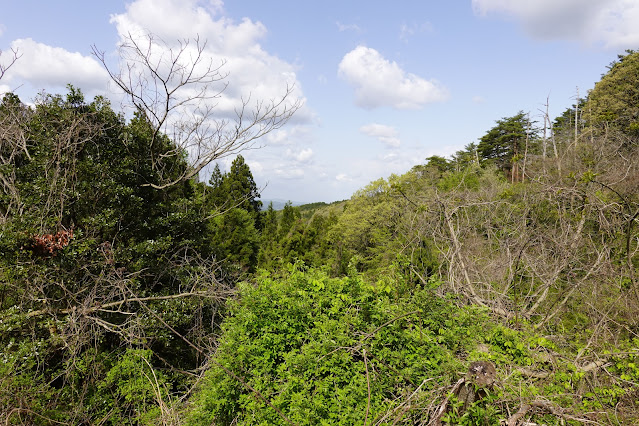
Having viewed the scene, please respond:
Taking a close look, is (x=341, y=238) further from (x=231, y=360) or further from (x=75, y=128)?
(x=231, y=360)

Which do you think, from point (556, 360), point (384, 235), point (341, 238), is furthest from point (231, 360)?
point (341, 238)

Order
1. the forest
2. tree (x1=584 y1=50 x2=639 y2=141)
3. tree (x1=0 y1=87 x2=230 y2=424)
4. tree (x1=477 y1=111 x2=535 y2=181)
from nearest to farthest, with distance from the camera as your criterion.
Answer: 1. the forest
2. tree (x1=0 y1=87 x2=230 y2=424)
3. tree (x1=584 y1=50 x2=639 y2=141)
4. tree (x1=477 y1=111 x2=535 y2=181)

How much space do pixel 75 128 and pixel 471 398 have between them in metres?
8.76

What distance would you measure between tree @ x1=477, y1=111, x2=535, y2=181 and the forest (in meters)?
24.7

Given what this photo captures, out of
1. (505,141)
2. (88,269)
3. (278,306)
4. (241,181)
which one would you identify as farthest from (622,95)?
(88,269)

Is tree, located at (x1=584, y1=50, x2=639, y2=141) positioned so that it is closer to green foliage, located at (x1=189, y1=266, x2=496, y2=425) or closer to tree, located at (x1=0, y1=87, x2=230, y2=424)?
green foliage, located at (x1=189, y1=266, x2=496, y2=425)

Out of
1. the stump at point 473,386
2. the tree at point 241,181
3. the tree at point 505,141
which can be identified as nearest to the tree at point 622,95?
the tree at point 505,141

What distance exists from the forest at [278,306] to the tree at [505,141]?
24651mm

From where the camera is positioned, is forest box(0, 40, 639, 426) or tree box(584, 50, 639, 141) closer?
forest box(0, 40, 639, 426)

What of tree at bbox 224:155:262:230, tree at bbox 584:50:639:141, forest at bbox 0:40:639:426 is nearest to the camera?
forest at bbox 0:40:639:426

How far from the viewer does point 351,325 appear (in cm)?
358

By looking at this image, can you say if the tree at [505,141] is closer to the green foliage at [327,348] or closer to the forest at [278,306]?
the forest at [278,306]

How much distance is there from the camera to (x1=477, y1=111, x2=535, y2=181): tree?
31.9 metres

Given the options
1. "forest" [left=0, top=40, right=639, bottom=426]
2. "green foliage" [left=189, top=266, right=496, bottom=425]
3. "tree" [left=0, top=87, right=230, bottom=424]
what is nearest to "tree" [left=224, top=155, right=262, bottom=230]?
"forest" [left=0, top=40, right=639, bottom=426]
